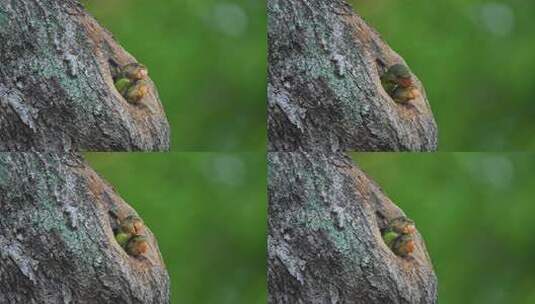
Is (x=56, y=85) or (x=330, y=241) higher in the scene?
(x=56, y=85)

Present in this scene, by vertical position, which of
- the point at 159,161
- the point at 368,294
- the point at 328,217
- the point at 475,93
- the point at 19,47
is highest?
the point at 19,47

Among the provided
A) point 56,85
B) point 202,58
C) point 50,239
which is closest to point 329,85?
point 202,58

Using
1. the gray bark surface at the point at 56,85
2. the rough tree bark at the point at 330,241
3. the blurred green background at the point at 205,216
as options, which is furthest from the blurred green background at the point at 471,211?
the gray bark surface at the point at 56,85

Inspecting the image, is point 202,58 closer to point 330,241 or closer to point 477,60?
point 330,241

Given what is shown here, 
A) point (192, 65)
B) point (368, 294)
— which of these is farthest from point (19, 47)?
point (368, 294)

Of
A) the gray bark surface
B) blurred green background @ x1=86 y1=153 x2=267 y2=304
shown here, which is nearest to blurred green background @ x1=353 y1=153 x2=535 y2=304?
blurred green background @ x1=86 y1=153 x2=267 y2=304

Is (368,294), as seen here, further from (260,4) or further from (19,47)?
(19,47)

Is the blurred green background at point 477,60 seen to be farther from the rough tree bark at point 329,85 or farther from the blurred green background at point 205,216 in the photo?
the blurred green background at point 205,216

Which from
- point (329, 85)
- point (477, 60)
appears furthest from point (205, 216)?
point (477, 60)
